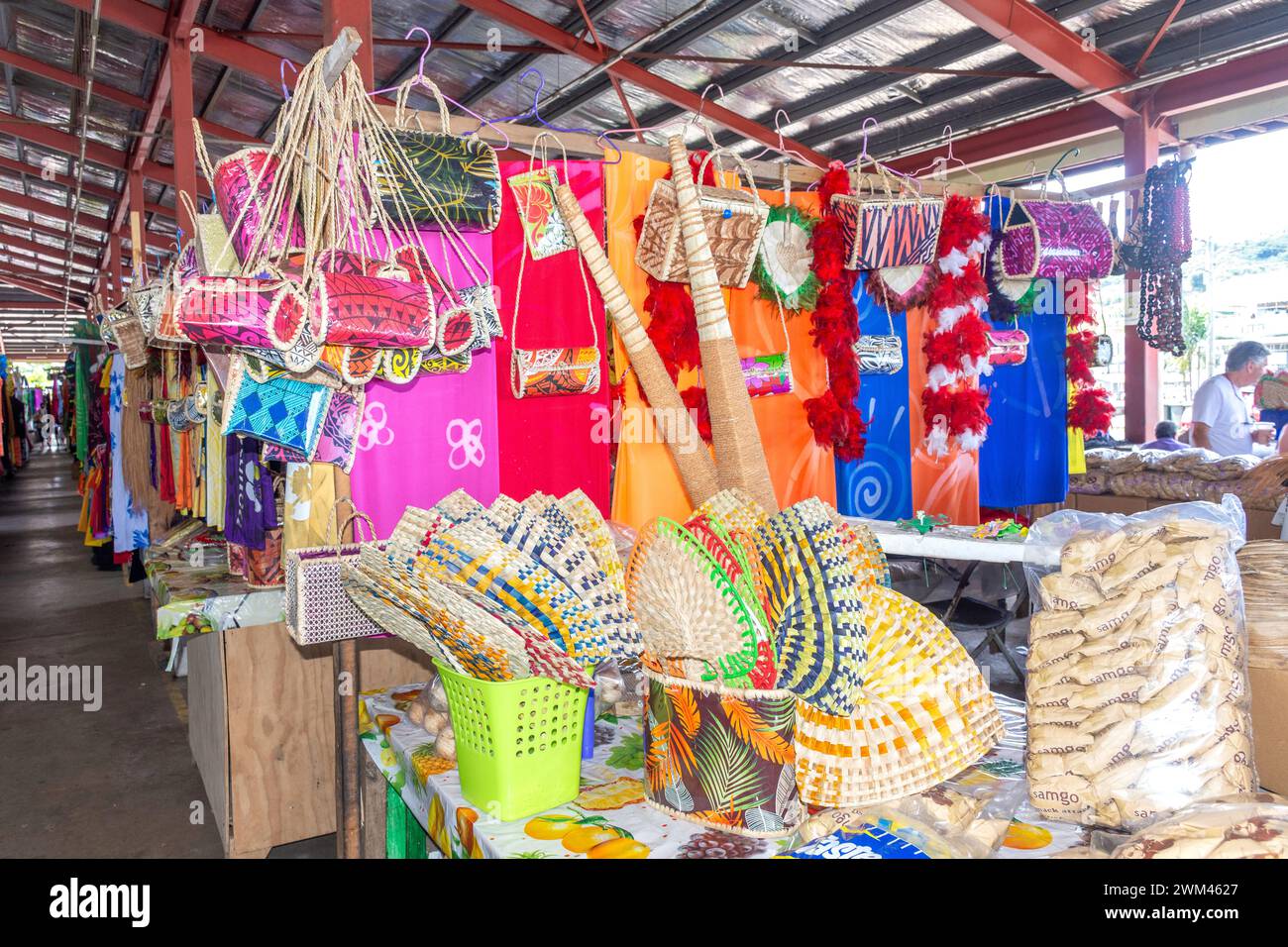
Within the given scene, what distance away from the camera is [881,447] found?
339cm

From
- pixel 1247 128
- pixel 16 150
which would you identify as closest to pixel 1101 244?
pixel 1247 128

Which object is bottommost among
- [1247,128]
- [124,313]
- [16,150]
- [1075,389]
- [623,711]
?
[623,711]

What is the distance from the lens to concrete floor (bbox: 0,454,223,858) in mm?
3252

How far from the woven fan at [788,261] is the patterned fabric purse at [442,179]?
3.25 ft

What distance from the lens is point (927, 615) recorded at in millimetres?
1262

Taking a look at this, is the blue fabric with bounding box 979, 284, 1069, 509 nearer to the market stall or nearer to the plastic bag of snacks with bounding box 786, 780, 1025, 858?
the market stall

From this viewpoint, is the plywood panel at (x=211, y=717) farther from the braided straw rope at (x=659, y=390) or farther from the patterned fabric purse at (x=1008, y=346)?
the patterned fabric purse at (x=1008, y=346)

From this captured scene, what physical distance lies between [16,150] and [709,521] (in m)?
15.3

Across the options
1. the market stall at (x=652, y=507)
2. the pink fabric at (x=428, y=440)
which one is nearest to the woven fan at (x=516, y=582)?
the market stall at (x=652, y=507)

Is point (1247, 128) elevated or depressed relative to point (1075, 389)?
elevated

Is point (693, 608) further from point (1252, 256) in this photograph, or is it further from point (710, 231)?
point (1252, 256)

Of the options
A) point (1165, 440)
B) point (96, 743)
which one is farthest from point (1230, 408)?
point (96, 743)

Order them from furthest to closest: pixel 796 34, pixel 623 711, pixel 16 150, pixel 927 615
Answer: pixel 16 150
pixel 796 34
pixel 623 711
pixel 927 615
